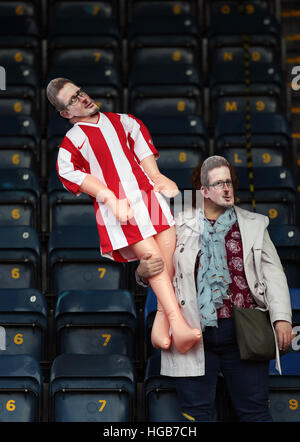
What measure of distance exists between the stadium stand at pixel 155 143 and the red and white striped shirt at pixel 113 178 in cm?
→ 58

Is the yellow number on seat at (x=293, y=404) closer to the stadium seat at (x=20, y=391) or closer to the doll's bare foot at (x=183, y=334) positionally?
the doll's bare foot at (x=183, y=334)

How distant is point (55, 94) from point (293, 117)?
2.70 m

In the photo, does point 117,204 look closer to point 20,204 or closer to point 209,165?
point 209,165

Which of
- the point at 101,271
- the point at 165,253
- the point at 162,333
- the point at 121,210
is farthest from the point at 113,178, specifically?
the point at 101,271

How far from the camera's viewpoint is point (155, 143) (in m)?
4.47

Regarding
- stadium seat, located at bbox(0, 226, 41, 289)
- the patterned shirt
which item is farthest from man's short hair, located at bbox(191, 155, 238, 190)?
stadium seat, located at bbox(0, 226, 41, 289)

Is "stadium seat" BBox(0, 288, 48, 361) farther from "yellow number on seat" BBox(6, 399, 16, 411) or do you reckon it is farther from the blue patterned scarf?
the blue patterned scarf

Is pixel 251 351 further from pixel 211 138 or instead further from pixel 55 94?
pixel 211 138

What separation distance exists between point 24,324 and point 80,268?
0.50 meters

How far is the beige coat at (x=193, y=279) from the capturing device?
2.70 metres

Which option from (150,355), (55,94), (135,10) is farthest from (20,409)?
(135,10)

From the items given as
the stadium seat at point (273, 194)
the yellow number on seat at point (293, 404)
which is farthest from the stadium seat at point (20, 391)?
the stadium seat at point (273, 194)

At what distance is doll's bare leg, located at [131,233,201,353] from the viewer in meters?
2.65

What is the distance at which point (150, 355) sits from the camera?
3.46 metres
